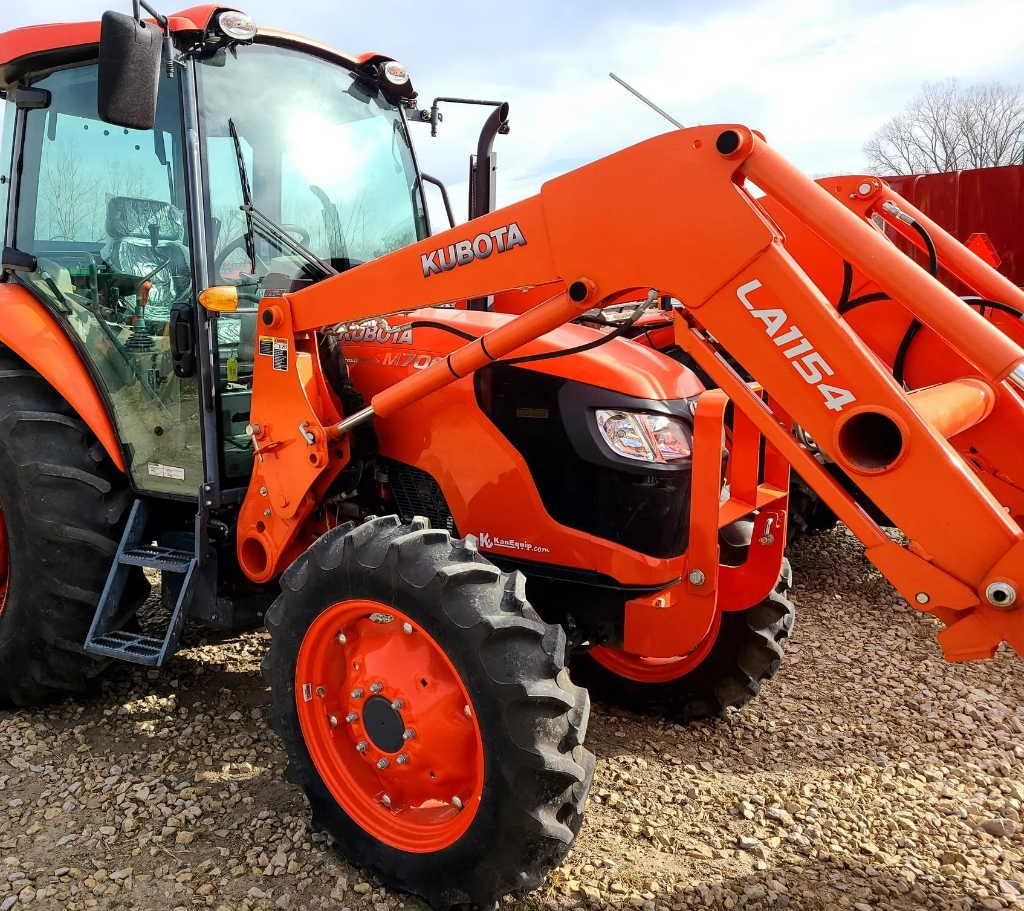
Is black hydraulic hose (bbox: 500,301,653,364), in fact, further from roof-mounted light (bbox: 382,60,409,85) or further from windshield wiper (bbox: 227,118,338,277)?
roof-mounted light (bbox: 382,60,409,85)

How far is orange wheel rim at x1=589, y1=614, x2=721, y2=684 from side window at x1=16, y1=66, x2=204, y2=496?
5.79ft

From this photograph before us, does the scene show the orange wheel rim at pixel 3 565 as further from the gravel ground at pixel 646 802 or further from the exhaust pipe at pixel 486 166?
the exhaust pipe at pixel 486 166

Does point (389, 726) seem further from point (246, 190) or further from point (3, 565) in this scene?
point (3, 565)

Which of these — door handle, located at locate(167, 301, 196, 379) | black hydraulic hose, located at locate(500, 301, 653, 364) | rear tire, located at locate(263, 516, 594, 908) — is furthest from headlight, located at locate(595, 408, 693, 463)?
door handle, located at locate(167, 301, 196, 379)

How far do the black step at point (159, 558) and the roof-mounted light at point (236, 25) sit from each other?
184 centimetres

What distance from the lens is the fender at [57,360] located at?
10.7ft

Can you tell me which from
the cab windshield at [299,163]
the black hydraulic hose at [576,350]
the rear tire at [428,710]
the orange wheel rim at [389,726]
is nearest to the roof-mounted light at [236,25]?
the cab windshield at [299,163]

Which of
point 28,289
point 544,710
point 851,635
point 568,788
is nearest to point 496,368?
point 544,710

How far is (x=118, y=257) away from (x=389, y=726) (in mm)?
2091

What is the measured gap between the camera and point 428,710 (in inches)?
90.8

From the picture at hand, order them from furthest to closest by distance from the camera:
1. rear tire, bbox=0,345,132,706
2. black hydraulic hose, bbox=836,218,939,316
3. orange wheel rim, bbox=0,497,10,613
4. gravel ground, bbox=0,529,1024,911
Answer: orange wheel rim, bbox=0,497,10,613
rear tire, bbox=0,345,132,706
black hydraulic hose, bbox=836,218,939,316
gravel ground, bbox=0,529,1024,911

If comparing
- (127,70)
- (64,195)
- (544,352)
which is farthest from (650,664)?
(64,195)

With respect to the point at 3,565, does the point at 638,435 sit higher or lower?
higher

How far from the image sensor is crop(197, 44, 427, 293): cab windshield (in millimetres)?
2941
